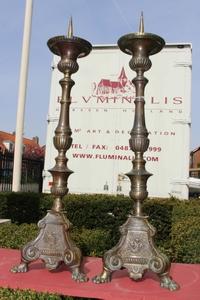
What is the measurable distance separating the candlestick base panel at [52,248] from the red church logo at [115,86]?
5079 mm

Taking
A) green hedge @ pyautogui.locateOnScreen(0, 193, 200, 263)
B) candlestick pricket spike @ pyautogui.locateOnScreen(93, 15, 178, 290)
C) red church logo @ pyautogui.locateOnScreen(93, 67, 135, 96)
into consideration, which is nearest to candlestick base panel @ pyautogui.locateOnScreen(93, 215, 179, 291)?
candlestick pricket spike @ pyautogui.locateOnScreen(93, 15, 178, 290)

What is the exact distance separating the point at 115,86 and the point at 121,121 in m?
0.76

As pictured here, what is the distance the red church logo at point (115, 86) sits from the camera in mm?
9288

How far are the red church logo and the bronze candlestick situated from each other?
4331mm

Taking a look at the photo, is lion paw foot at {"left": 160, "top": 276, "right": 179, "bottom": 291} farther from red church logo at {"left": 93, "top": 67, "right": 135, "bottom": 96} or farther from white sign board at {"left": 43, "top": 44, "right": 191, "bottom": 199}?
red church logo at {"left": 93, "top": 67, "right": 135, "bottom": 96}

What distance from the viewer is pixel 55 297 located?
3.61 metres

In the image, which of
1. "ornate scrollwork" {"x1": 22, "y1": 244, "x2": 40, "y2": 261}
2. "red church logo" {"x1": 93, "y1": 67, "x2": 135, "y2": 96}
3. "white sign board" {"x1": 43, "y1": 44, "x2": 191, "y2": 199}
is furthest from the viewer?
"red church logo" {"x1": 93, "y1": 67, "x2": 135, "y2": 96}

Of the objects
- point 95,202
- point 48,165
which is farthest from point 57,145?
point 48,165

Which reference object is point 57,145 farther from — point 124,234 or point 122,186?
point 122,186

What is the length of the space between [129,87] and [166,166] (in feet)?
6.00

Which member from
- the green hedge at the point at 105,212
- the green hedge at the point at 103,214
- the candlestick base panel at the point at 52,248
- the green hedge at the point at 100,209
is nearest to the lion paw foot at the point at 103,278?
the candlestick base panel at the point at 52,248

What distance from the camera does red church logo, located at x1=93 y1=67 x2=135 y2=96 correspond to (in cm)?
929

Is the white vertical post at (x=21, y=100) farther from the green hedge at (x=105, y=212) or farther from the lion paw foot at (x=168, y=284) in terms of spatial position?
the lion paw foot at (x=168, y=284)

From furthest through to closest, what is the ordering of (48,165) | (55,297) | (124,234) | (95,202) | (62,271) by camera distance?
(48,165)
(95,202)
(62,271)
(124,234)
(55,297)
